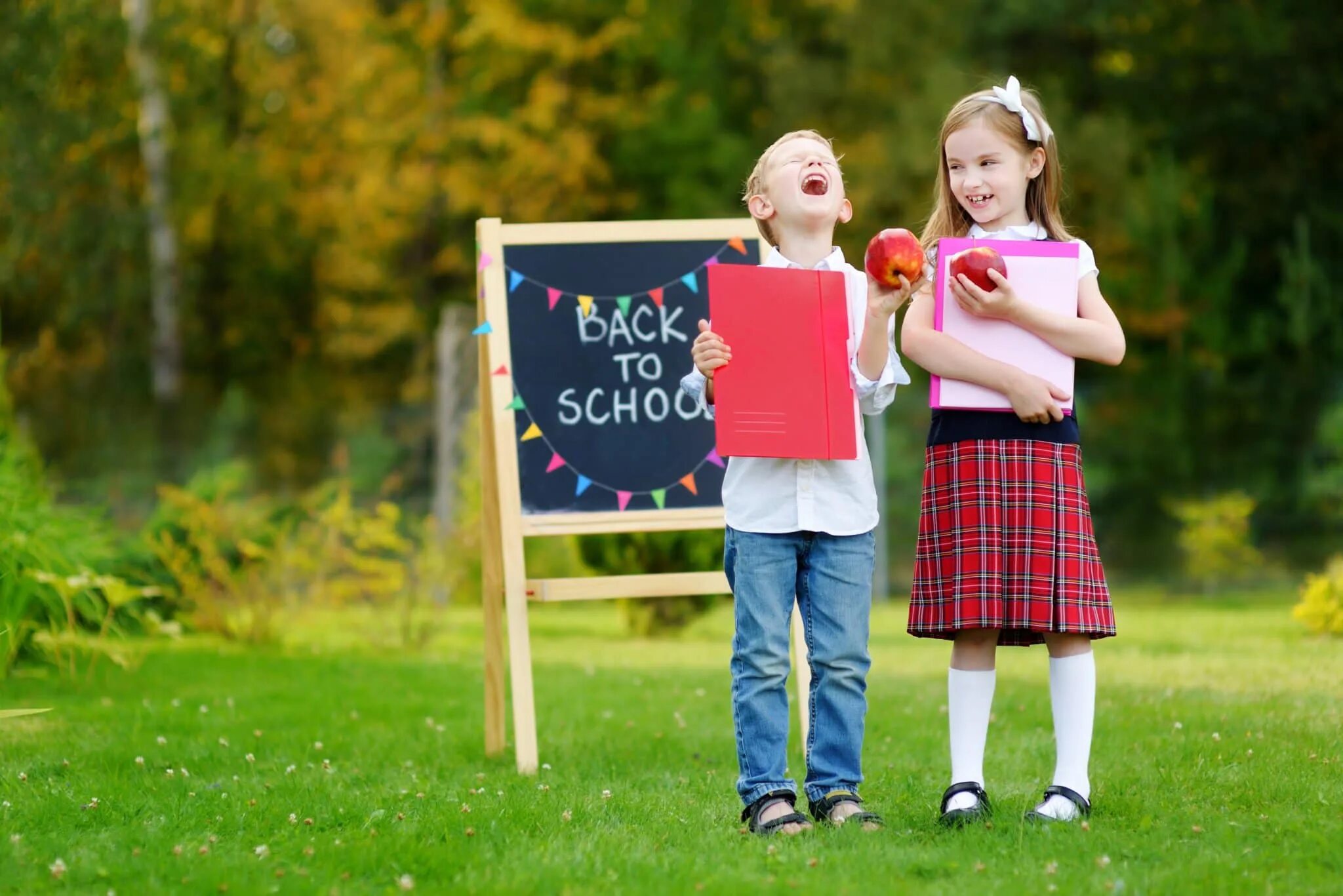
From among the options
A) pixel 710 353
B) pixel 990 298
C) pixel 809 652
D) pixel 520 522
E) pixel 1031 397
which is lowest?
pixel 809 652

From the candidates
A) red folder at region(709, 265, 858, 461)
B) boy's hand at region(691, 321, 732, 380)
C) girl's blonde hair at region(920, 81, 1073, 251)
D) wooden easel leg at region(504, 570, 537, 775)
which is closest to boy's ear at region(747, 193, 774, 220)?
red folder at region(709, 265, 858, 461)

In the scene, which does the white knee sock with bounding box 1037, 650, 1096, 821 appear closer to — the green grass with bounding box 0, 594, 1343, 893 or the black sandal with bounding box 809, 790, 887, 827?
the green grass with bounding box 0, 594, 1343, 893

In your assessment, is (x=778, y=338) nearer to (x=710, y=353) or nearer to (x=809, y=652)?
(x=710, y=353)

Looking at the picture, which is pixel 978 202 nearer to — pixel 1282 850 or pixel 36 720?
pixel 1282 850

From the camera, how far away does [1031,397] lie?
10.6 ft

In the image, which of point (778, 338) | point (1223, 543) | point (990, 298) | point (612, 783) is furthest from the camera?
point (1223, 543)

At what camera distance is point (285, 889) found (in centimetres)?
280

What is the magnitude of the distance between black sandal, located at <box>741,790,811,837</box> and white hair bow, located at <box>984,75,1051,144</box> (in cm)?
163

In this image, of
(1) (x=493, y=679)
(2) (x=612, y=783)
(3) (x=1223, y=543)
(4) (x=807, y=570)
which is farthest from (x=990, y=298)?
(3) (x=1223, y=543)

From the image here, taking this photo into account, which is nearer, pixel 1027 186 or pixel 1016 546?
pixel 1016 546

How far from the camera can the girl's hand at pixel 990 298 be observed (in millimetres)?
3238

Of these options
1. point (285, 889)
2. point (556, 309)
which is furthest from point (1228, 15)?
point (285, 889)

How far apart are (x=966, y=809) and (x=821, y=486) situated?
0.82 m

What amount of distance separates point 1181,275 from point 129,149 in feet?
39.3
